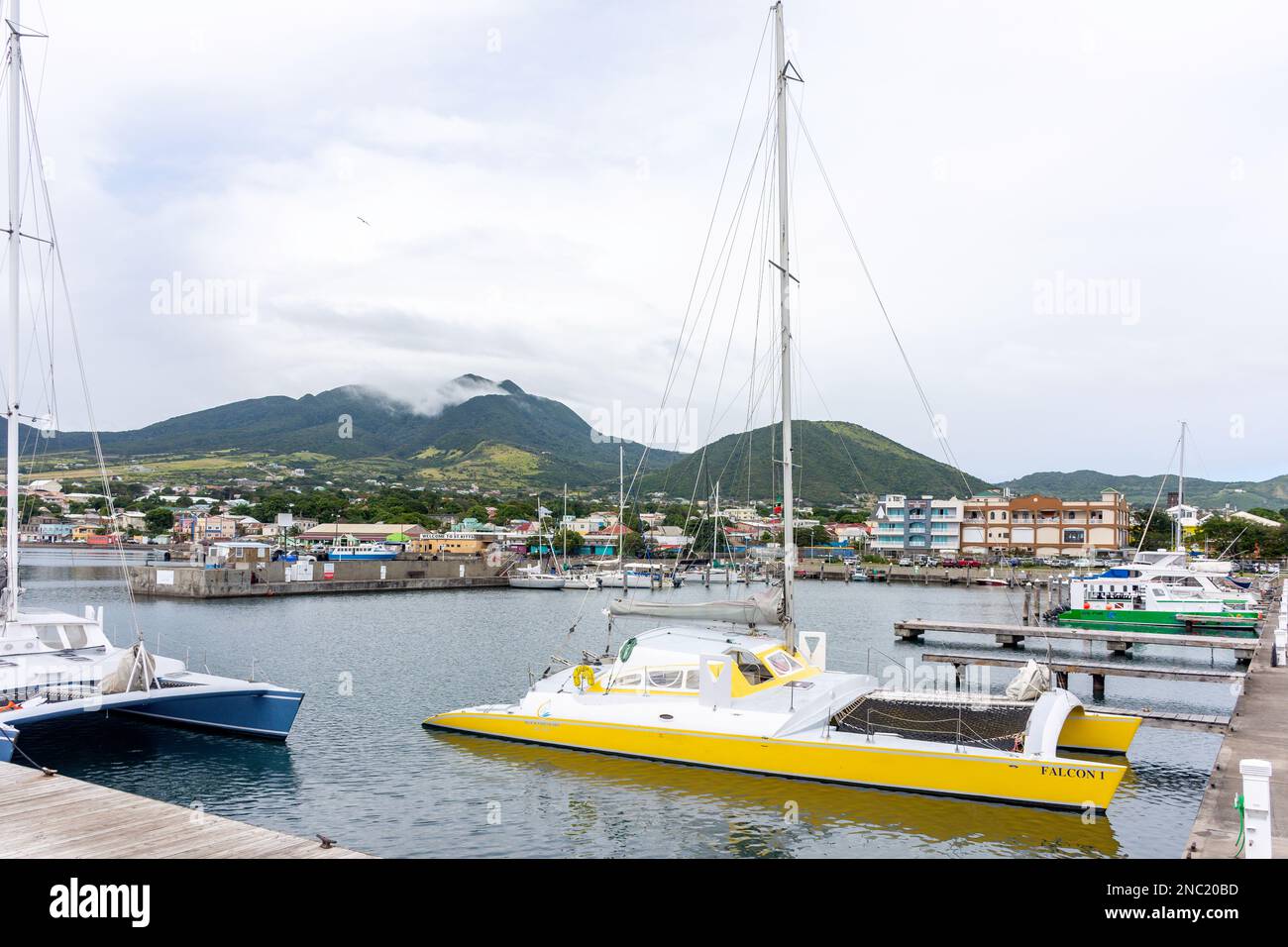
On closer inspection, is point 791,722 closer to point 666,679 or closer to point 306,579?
point 666,679

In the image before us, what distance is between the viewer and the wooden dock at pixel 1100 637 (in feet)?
116

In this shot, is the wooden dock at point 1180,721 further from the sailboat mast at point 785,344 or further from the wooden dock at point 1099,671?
the sailboat mast at point 785,344

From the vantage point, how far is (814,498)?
197875 mm

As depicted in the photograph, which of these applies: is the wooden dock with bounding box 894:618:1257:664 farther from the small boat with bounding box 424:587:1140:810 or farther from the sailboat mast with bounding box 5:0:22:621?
the sailboat mast with bounding box 5:0:22:621

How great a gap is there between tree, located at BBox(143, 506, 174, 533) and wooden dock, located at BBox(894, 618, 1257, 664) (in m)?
148

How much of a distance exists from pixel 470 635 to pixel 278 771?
26616 millimetres

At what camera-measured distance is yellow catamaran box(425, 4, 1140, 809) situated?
1636 cm

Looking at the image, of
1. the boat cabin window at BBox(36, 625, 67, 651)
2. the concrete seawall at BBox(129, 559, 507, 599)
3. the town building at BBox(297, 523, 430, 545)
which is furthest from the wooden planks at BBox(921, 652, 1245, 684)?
the town building at BBox(297, 523, 430, 545)

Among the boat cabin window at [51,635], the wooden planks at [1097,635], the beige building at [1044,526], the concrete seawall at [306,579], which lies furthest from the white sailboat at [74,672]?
the beige building at [1044,526]

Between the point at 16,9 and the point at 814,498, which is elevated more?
the point at 16,9

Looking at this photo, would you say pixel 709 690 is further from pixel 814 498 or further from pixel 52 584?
pixel 814 498

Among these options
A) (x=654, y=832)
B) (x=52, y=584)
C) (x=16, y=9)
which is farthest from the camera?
(x=52, y=584)
